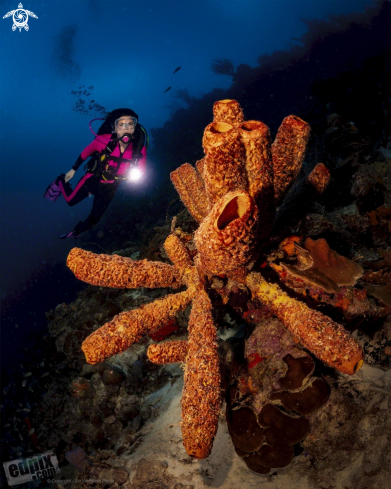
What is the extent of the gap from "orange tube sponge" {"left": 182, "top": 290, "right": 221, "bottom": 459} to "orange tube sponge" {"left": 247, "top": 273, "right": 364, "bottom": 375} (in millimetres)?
489

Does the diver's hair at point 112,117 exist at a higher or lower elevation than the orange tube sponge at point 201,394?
higher

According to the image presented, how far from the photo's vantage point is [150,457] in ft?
9.62

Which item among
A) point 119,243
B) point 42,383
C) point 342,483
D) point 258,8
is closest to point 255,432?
point 342,483

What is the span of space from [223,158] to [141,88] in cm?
10005

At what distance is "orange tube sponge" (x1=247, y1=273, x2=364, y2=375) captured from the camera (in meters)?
1.26

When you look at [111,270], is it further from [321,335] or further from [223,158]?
[321,335]

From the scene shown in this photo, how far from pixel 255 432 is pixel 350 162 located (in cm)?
473

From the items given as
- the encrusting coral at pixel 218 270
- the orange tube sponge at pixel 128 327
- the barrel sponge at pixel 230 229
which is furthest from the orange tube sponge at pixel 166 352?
the barrel sponge at pixel 230 229

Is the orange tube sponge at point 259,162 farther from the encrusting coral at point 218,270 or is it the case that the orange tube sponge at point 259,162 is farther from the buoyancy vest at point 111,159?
the buoyancy vest at point 111,159

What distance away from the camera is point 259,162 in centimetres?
128

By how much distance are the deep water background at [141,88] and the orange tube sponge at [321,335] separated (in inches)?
Answer: 203

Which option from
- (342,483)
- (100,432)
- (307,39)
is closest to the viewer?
(342,483)

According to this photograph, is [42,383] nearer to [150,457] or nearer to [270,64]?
[150,457]

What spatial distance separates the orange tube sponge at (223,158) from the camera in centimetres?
118
